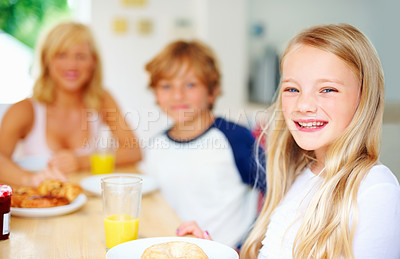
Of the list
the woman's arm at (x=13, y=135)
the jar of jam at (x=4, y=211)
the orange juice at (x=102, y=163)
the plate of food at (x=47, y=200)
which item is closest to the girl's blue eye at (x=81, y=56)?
the woman's arm at (x=13, y=135)

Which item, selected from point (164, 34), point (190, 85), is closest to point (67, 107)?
point (190, 85)

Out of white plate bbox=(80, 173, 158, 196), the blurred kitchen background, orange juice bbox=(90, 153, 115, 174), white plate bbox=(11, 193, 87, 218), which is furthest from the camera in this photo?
the blurred kitchen background

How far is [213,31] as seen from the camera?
337 centimetres

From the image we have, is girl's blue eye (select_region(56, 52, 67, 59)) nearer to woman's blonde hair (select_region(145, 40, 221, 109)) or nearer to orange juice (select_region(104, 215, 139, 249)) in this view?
woman's blonde hair (select_region(145, 40, 221, 109))

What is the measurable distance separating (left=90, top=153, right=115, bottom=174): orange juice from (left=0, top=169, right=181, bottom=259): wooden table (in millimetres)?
421

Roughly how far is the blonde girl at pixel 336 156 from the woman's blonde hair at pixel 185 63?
76 cm

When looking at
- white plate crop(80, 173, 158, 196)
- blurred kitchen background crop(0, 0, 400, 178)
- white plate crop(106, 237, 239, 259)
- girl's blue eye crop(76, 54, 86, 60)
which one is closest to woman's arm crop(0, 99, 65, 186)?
white plate crop(80, 173, 158, 196)

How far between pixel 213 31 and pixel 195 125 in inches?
66.9

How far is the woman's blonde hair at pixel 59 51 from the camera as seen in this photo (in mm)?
2029

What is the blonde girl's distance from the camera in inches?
33.5

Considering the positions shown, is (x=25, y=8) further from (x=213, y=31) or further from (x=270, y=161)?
(x=270, y=161)

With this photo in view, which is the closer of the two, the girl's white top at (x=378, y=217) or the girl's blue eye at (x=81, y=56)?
the girl's white top at (x=378, y=217)

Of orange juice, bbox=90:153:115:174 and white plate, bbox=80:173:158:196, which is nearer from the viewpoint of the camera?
white plate, bbox=80:173:158:196

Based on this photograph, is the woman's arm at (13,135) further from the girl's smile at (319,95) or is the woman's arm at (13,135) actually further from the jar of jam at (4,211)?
the girl's smile at (319,95)
